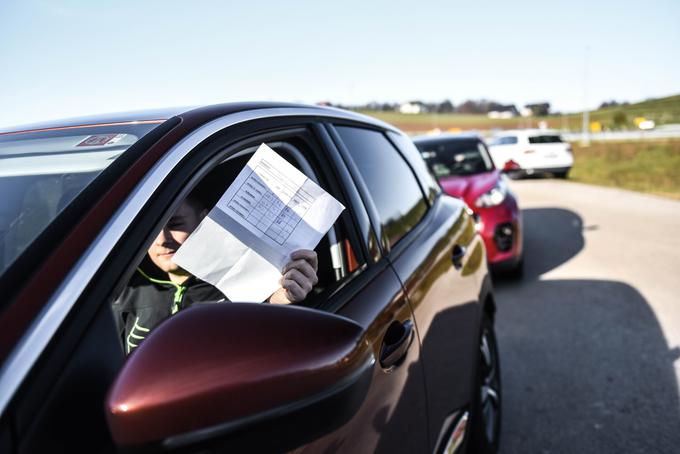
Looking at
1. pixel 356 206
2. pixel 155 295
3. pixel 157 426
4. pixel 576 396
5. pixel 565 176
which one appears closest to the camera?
pixel 157 426

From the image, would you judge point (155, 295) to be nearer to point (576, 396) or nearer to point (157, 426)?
point (157, 426)

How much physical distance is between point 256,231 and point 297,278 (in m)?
0.16

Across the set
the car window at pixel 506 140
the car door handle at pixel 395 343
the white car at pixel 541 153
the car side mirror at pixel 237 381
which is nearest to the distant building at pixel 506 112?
the car window at pixel 506 140

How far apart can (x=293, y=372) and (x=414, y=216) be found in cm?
181

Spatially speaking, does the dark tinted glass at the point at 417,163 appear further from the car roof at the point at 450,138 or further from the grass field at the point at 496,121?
the grass field at the point at 496,121

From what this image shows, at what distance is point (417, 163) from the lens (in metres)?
3.19

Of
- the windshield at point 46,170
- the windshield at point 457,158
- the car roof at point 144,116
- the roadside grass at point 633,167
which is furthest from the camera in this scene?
the roadside grass at point 633,167

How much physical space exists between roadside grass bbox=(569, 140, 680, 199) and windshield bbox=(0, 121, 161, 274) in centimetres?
1390

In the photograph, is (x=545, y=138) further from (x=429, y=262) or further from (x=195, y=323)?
(x=195, y=323)

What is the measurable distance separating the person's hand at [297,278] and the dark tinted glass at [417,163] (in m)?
1.57

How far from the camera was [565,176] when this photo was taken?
65.3 feet

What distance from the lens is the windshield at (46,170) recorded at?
1.16 metres

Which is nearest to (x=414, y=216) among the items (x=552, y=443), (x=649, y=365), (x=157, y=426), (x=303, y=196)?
(x=303, y=196)

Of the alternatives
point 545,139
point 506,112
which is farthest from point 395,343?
point 506,112
